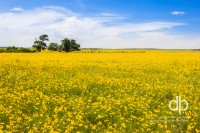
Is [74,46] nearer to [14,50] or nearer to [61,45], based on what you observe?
[61,45]

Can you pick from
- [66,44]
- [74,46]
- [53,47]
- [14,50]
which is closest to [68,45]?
[66,44]

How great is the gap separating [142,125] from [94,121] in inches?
59.8

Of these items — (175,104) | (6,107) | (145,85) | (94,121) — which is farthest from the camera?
(145,85)

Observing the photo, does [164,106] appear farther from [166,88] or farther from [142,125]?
[166,88]

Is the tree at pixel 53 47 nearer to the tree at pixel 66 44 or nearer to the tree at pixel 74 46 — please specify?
the tree at pixel 74 46

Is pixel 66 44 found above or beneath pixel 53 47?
above

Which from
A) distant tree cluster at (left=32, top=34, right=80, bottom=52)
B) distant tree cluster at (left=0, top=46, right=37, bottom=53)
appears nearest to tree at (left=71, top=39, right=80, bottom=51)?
distant tree cluster at (left=32, top=34, right=80, bottom=52)

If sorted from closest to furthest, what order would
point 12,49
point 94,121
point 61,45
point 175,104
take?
point 94,121, point 175,104, point 12,49, point 61,45

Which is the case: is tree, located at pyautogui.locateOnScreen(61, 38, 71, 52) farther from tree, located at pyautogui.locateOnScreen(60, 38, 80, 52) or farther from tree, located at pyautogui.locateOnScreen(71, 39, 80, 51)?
tree, located at pyautogui.locateOnScreen(71, 39, 80, 51)

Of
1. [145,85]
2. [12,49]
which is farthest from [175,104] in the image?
[12,49]

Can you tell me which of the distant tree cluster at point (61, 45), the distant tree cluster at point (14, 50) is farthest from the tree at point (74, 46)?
the distant tree cluster at point (14, 50)

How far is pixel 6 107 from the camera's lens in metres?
9.89

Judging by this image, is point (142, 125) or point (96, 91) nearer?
point (142, 125)

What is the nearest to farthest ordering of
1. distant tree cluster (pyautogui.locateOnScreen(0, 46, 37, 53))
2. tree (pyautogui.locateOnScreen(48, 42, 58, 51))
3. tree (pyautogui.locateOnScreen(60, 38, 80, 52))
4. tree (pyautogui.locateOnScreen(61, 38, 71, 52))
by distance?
distant tree cluster (pyautogui.locateOnScreen(0, 46, 37, 53))
tree (pyautogui.locateOnScreen(61, 38, 71, 52))
tree (pyautogui.locateOnScreen(60, 38, 80, 52))
tree (pyautogui.locateOnScreen(48, 42, 58, 51))
